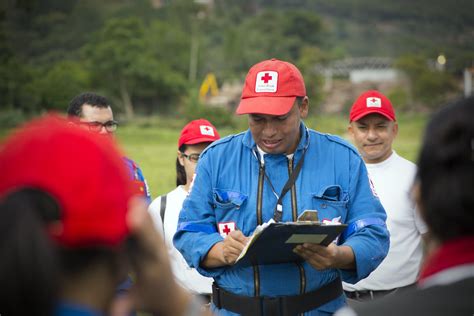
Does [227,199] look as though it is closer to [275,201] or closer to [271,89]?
[275,201]

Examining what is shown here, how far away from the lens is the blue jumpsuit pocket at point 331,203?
12.9ft

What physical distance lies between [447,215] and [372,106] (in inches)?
161

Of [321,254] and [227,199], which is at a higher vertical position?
[227,199]

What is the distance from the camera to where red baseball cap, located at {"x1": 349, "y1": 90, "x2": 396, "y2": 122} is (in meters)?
5.86

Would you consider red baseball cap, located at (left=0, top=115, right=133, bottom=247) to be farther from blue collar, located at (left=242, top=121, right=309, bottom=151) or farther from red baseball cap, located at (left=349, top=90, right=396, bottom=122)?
red baseball cap, located at (left=349, top=90, right=396, bottom=122)

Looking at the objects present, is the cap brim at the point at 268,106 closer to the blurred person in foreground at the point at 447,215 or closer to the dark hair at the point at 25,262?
the blurred person in foreground at the point at 447,215

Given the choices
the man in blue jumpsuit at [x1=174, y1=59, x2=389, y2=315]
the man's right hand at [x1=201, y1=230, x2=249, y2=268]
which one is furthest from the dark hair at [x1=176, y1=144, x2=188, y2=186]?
the man's right hand at [x1=201, y1=230, x2=249, y2=268]

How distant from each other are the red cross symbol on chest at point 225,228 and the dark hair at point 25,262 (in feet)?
8.24

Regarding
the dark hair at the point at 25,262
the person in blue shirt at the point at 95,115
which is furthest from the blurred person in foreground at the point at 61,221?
the person in blue shirt at the point at 95,115

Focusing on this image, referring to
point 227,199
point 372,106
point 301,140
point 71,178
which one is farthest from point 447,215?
point 372,106

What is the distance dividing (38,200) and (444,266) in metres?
1.02

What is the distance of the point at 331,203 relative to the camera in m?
3.95

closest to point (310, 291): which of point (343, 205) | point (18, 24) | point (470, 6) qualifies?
point (343, 205)

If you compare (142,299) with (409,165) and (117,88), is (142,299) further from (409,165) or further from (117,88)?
(117,88)
